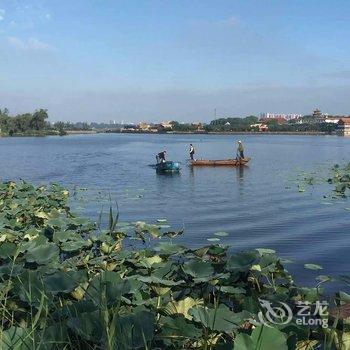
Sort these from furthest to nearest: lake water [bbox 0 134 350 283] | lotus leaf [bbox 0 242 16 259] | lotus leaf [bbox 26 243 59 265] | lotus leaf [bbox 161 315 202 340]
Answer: lake water [bbox 0 134 350 283], lotus leaf [bbox 0 242 16 259], lotus leaf [bbox 26 243 59 265], lotus leaf [bbox 161 315 202 340]

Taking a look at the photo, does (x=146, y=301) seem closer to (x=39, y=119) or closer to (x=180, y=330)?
(x=180, y=330)

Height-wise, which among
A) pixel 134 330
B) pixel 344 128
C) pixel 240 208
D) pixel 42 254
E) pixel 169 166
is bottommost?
pixel 240 208

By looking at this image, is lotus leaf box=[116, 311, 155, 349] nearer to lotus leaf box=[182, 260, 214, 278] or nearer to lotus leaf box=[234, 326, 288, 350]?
lotus leaf box=[234, 326, 288, 350]

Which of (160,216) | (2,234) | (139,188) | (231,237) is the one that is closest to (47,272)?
(2,234)

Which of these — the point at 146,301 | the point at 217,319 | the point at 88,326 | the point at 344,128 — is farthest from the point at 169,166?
the point at 344,128

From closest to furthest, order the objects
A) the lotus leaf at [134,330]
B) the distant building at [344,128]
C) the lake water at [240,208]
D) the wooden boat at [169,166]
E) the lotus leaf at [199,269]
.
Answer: the lotus leaf at [134,330] < the lotus leaf at [199,269] < the lake water at [240,208] < the wooden boat at [169,166] < the distant building at [344,128]

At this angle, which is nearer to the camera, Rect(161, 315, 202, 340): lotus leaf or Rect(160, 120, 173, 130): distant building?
Rect(161, 315, 202, 340): lotus leaf

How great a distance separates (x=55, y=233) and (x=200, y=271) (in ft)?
8.83

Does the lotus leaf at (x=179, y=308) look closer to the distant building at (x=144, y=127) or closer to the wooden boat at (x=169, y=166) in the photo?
the wooden boat at (x=169, y=166)

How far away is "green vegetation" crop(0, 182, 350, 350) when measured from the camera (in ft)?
8.59

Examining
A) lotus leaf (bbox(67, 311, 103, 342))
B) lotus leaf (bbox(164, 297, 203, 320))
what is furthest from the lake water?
lotus leaf (bbox(67, 311, 103, 342))

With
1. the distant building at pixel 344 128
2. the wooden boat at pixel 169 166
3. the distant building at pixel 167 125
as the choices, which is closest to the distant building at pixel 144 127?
the distant building at pixel 167 125

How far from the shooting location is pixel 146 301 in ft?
11.9

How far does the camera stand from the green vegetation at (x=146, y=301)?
262cm
